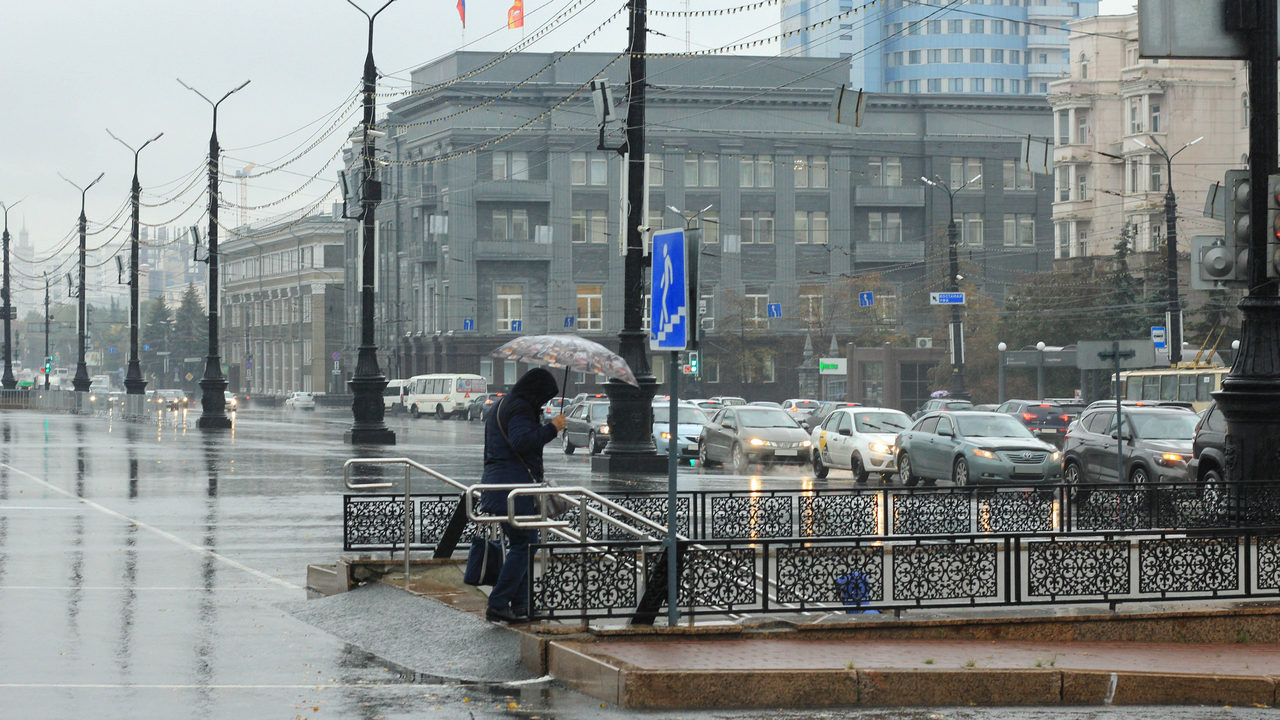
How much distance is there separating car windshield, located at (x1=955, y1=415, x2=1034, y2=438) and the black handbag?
17.7 meters

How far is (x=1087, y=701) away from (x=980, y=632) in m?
1.79

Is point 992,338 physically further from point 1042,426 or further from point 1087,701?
point 1087,701

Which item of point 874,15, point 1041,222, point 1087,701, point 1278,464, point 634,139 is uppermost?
point 874,15

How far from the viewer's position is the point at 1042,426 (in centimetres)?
4781

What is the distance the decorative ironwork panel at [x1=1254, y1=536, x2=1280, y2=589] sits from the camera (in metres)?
12.6

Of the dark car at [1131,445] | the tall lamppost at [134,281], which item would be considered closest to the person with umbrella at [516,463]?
the dark car at [1131,445]

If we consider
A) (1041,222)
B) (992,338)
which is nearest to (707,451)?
(992,338)

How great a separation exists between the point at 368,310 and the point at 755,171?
6149 cm

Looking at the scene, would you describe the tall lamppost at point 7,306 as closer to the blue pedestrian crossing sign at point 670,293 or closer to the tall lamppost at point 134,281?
the tall lamppost at point 134,281

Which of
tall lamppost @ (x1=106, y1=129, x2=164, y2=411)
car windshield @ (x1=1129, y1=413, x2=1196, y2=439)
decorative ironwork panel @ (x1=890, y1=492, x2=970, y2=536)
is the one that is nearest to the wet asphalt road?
decorative ironwork panel @ (x1=890, y1=492, x2=970, y2=536)

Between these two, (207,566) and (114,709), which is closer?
(114,709)

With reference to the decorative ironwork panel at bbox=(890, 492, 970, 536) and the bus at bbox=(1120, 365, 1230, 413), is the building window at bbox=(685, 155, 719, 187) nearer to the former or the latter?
the bus at bbox=(1120, 365, 1230, 413)

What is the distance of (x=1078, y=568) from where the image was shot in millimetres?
11883

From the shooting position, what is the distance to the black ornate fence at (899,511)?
49.4 feet
